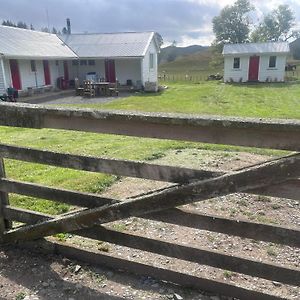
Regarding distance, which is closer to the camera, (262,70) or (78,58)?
(78,58)

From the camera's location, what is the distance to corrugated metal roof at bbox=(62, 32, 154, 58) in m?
28.5

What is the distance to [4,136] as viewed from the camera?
10133 millimetres

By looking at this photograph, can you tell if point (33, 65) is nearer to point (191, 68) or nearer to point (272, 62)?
point (272, 62)

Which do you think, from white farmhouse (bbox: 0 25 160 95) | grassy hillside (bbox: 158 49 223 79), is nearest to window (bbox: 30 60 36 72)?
white farmhouse (bbox: 0 25 160 95)

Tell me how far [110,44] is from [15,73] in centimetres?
978

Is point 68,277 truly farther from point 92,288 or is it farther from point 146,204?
point 146,204

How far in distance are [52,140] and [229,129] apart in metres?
7.59

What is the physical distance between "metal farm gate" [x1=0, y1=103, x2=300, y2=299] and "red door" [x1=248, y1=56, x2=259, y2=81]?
113ft

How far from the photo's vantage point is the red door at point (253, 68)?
3455cm

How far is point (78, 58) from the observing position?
2925cm

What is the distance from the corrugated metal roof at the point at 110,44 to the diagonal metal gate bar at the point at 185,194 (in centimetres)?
2580

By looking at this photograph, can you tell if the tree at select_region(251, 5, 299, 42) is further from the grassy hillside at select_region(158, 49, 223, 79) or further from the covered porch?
the covered porch

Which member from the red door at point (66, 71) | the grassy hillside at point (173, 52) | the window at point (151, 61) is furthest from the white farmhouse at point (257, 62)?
the grassy hillside at point (173, 52)

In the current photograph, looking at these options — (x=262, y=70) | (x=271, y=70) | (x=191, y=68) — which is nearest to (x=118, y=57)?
(x=262, y=70)
